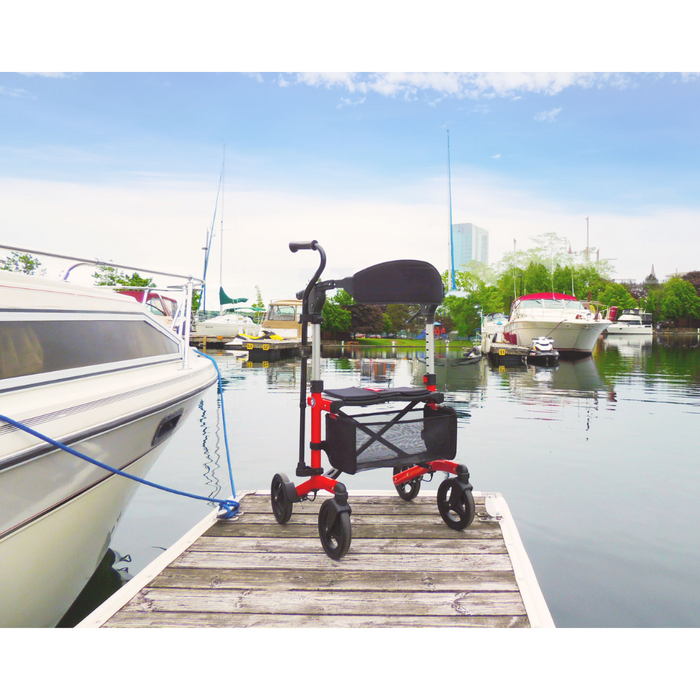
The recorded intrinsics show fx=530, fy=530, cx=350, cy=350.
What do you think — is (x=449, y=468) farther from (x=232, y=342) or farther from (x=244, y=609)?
(x=232, y=342)

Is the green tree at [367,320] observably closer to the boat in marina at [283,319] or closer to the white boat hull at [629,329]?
the white boat hull at [629,329]

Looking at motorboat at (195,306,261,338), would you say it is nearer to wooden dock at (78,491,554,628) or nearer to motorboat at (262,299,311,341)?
motorboat at (262,299,311,341)

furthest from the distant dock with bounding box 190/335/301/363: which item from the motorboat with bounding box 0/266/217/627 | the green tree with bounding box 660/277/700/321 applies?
the green tree with bounding box 660/277/700/321

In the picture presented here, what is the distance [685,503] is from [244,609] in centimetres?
435

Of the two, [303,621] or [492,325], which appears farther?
[492,325]

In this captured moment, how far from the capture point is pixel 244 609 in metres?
2.26

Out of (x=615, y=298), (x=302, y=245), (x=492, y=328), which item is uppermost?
(x=615, y=298)

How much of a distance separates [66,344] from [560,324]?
2529 centimetres

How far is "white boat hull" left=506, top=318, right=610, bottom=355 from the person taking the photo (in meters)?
25.2

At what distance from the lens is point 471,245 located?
6038 centimetres

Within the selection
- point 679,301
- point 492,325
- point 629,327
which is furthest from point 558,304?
point 679,301

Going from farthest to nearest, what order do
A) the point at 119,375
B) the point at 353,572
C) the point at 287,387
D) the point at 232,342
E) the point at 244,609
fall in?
1. the point at 232,342
2. the point at 287,387
3. the point at 119,375
4. the point at 353,572
5. the point at 244,609

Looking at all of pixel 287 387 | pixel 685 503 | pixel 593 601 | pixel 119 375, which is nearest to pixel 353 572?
pixel 593 601

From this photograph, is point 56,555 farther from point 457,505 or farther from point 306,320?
point 457,505
